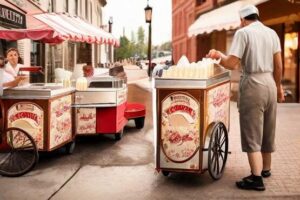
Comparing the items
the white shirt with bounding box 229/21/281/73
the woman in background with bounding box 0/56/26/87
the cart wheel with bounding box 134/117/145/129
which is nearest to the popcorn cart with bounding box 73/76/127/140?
the woman in background with bounding box 0/56/26/87

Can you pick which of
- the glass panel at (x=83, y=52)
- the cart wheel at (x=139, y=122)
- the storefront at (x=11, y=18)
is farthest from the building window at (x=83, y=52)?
the cart wheel at (x=139, y=122)

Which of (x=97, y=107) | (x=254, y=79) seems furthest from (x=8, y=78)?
(x=254, y=79)

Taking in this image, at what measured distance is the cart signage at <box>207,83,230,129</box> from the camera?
580 centimetres

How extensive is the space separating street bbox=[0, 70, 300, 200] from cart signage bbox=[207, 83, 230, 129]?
738 mm

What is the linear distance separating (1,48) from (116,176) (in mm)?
8499

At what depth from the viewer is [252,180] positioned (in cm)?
554

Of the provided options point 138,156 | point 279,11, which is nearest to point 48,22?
point 138,156

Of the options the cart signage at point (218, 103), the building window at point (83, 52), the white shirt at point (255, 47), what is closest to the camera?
the white shirt at point (255, 47)

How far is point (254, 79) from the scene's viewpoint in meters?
5.55

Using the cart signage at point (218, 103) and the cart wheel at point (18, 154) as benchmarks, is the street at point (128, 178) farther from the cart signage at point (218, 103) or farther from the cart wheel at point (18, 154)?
the cart signage at point (218, 103)

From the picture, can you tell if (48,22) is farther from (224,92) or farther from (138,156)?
(224,92)

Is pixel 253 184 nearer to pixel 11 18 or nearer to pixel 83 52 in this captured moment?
pixel 11 18

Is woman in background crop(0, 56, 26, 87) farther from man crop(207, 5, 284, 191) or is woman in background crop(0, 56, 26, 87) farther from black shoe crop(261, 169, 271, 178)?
black shoe crop(261, 169, 271, 178)

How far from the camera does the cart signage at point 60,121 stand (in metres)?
6.75
